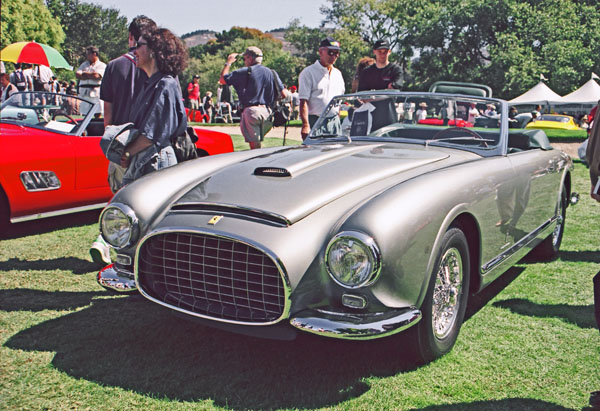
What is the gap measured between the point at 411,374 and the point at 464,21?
52668mm

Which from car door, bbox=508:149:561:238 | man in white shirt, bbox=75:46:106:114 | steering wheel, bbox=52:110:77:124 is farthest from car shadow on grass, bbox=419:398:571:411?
man in white shirt, bbox=75:46:106:114

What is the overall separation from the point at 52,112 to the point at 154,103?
8.94 feet

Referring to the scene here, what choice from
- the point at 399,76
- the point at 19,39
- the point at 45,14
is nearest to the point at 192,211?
the point at 399,76

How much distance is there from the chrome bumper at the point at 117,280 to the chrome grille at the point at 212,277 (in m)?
0.12

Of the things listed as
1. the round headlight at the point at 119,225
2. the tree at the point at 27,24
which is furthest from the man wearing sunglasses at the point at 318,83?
the tree at the point at 27,24

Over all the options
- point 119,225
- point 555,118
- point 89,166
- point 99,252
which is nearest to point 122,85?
point 99,252

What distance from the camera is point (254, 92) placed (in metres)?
7.28

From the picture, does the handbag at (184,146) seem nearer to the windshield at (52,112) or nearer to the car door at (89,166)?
the car door at (89,166)

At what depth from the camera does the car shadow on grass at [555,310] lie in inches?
147

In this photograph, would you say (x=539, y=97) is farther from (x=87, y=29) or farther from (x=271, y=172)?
(x=87, y=29)

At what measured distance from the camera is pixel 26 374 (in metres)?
2.91

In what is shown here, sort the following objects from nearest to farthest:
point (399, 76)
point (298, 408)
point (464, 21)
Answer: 1. point (298, 408)
2. point (399, 76)
3. point (464, 21)

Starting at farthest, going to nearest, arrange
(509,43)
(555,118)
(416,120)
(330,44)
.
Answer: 1. (509,43)
2. (555,118)
3. (330,44)
4. (416,120)

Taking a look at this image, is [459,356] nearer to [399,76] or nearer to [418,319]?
[418,319]
